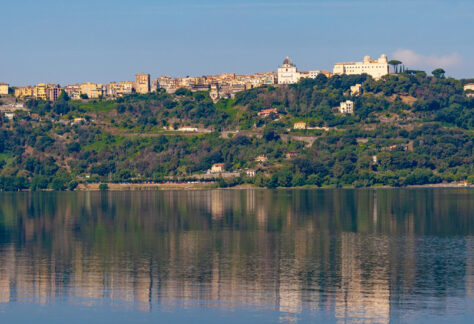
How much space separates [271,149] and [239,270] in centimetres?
13088

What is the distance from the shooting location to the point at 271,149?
169125mm

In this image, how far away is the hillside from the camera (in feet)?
506

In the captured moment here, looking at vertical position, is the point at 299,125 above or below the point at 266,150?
above

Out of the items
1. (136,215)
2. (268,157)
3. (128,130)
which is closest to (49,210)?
(136,215)

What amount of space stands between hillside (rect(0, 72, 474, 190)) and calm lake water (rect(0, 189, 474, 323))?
84496 mm

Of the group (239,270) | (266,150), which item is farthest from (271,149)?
(239,270)

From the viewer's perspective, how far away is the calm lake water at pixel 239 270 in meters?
30.0

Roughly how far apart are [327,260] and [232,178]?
375 ft

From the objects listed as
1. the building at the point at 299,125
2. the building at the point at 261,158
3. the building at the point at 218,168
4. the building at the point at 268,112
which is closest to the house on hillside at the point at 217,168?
the building at the point at 218,168

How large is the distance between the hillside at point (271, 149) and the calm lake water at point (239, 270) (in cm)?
8450

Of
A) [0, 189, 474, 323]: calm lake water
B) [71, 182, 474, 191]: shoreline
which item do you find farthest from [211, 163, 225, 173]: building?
[0, 189, 474, 323]: calm lake water

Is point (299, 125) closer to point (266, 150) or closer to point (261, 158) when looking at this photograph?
point (266, 150)

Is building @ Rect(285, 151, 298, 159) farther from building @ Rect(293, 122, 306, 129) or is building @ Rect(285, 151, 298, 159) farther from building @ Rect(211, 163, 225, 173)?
building @ Rect(293, 122, 306, 129)

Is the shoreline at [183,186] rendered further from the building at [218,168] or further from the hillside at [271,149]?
the building at [218,168]
